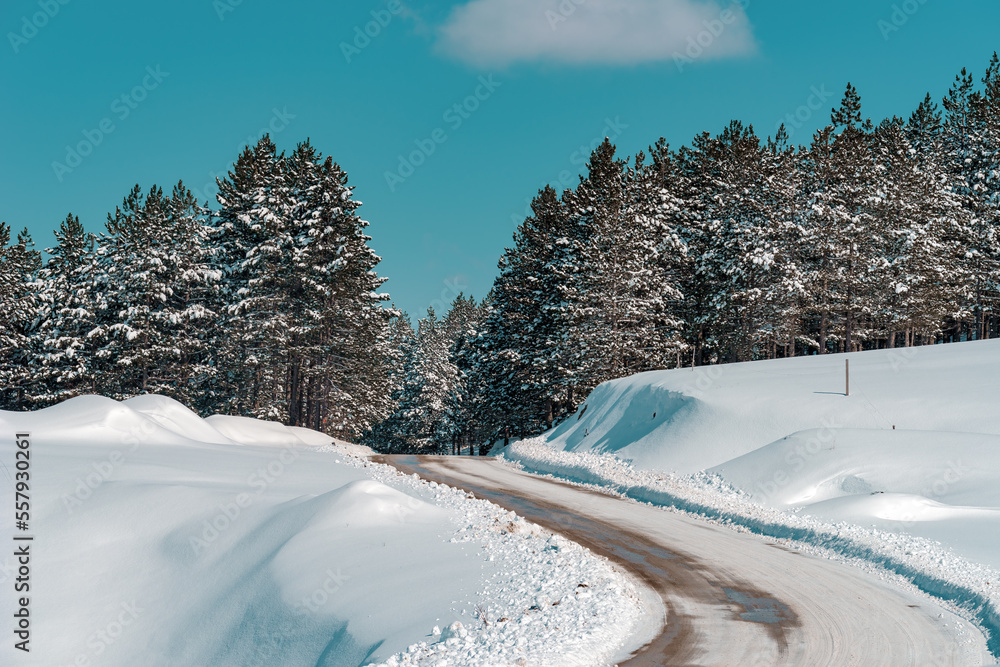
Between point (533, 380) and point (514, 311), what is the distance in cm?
575

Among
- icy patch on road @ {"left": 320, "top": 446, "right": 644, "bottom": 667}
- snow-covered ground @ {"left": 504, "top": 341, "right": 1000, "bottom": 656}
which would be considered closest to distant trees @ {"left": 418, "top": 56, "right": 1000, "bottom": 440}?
snow-covered ground @ {"left": 504, "top": 341, "right": 1000, "bottom": 656}

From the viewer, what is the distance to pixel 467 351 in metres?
53.0

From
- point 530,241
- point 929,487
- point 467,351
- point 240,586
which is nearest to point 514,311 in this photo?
point 530,241

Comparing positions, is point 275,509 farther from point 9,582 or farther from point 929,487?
point 929,487

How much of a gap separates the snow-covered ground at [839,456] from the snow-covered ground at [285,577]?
480 cm

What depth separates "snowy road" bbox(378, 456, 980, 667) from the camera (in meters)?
7.43

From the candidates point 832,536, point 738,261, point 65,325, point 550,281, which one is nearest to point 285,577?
point 832,536

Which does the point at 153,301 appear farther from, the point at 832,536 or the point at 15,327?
the point at 832,536

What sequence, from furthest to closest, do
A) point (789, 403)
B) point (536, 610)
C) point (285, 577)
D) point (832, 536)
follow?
point (789, 403)
point (832, 536)
point (285, 577)
point (536, 610)

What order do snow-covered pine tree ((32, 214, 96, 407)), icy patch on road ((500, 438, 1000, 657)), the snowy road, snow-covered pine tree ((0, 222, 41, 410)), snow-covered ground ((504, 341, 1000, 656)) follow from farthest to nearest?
1. snow-covered pine tree ((0, 222, 41, 410))
2. snow-covered pine tree ((32, 214, 96, 407))
3. snow-covered ground ((504, 341, 1000, 656))
4. icy patch on road ((500, 438, 1000, 657))
5. the snowy road

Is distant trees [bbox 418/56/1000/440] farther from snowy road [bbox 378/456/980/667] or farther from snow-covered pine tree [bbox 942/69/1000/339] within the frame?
snowy road [bbox 378/456/980/667]

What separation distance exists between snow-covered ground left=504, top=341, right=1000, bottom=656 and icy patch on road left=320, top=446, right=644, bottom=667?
14.2ft

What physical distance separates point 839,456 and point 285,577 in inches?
516

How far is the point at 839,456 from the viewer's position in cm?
1684
